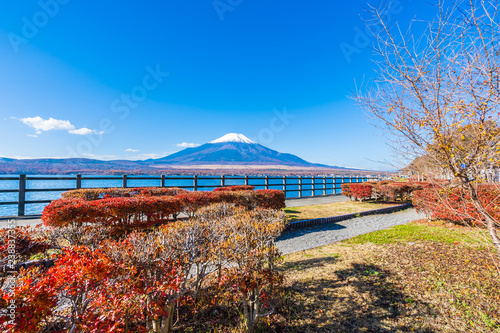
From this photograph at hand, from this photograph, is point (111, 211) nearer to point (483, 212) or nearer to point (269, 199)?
point (269, 199)

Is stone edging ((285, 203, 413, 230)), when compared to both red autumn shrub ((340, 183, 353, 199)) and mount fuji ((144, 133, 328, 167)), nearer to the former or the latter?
red autumn shrub ((340, 183, 353, 199))

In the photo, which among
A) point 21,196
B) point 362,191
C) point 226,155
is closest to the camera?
point 21,196

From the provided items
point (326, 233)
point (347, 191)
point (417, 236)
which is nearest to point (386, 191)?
point (347, 191)

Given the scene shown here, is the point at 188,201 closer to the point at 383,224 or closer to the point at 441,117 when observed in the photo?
the point at 441,117

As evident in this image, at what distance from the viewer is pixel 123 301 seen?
77.3 inches

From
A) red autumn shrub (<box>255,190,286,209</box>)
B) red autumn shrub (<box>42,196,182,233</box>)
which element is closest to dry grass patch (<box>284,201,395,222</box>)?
red autumn shrub (<box>255,190,286,209</box>)

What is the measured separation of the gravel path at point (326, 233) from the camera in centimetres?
616

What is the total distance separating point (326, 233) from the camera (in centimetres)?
739

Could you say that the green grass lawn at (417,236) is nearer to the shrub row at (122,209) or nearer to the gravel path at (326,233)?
the gravel path at (326,233)

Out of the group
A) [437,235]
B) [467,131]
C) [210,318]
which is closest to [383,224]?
[437,235]

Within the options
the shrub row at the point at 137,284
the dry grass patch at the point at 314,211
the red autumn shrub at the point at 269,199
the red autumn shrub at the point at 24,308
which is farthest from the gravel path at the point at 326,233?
the red autumn shrub at the point at 24,308

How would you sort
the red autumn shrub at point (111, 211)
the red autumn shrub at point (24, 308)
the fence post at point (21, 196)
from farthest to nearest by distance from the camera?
the fence post at point (21, 196), the red autumn shrub at point (111, 211), the red autumn shrub at point (24, 308)

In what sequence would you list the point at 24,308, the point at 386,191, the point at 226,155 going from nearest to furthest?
the point at 24,308 < the point at 386,191 < the point at 226,155

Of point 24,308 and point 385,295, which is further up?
point 24,308
